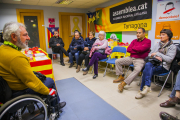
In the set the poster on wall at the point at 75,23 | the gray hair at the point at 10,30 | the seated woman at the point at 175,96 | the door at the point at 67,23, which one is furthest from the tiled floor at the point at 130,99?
the poster on wall at the point at 75,23

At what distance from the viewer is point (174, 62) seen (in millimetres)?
2311

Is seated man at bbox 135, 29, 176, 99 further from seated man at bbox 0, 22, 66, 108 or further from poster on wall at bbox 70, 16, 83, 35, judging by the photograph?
poster on wall at bbox 70, 16, 83, 35

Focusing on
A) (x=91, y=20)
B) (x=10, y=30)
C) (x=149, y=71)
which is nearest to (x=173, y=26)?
(x=149, y=71)

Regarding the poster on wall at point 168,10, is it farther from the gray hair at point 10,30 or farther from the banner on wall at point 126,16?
the gray hair at point 10,30

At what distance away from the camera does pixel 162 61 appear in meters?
2.37

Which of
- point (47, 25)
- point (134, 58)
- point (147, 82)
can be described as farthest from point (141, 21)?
point (47, 25)

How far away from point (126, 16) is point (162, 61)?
2297mm

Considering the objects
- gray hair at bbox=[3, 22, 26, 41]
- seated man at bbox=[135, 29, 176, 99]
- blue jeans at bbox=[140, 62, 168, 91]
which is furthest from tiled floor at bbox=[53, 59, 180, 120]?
gray hair at bbox=[3, 22, 26, 41]

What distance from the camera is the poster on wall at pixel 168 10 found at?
2.85 metres

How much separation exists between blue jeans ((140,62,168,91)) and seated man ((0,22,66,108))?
1.81 m

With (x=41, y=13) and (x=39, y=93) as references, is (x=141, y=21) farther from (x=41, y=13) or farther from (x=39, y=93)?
(x=41, y=13)

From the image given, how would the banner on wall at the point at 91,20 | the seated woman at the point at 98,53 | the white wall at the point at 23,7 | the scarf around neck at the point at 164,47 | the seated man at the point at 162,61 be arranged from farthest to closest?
the banner on wall at the point at 91,20 < the white wall at the point at 23,7 < the seated woman at the point at 98,53 < the scarf around neck at the point at 164,47 < the seated man at the point at 162,61

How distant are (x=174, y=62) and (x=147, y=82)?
2.04 ft

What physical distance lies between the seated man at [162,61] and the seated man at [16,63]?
179 cm
